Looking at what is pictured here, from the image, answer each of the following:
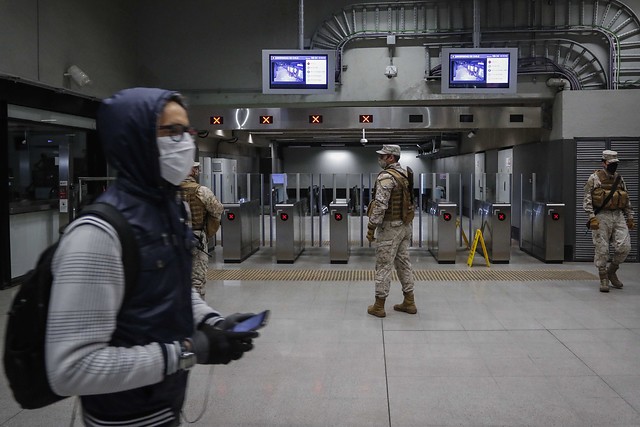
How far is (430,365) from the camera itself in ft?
13.9

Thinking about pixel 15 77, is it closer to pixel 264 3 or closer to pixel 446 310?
pixel 264 3

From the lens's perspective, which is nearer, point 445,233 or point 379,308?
point 379,308

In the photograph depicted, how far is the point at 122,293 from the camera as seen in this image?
1336mm

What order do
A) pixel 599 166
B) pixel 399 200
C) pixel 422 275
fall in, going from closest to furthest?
pixel 399 200 → pixel 422 275 → pixel 599 166

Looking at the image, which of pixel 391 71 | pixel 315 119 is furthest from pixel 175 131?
pixel 315 119

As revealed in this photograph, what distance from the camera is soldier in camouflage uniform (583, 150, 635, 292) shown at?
6.77 m

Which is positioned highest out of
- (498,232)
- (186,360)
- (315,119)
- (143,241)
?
(315,119)

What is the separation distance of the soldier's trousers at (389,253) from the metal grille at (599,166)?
495 cm

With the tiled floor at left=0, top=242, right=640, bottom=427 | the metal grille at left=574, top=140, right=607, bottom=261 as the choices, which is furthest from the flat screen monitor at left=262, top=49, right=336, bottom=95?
the metal grille at left=574, top=140, right=607, bottom=261

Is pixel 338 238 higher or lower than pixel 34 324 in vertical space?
lower

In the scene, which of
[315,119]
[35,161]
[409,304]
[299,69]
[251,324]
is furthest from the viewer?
[315,119]

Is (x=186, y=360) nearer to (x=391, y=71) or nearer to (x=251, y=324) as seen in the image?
(x=251, y=324)

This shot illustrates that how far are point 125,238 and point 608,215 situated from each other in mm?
6859

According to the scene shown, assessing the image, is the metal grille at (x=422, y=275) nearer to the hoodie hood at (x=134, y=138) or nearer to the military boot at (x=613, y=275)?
the military boot at (x=613, y=275)
